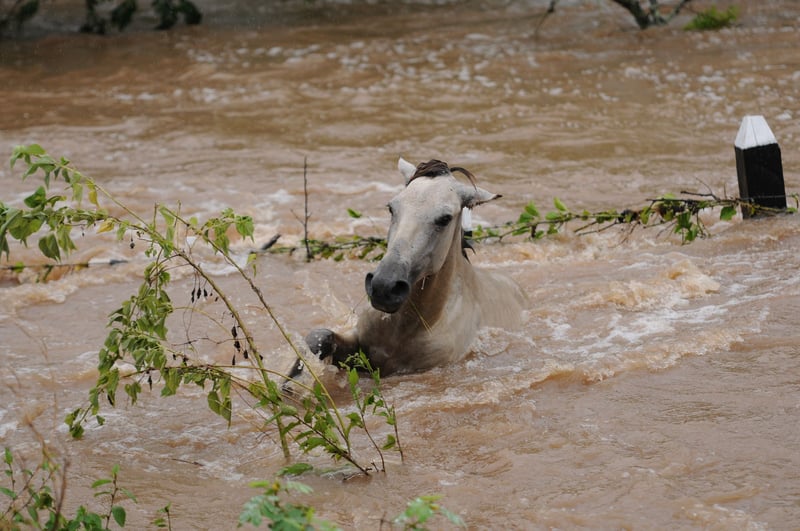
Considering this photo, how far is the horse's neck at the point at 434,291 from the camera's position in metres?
5.30

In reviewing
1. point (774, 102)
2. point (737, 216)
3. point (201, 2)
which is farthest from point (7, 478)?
point (201, 2)

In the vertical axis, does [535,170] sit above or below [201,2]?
below

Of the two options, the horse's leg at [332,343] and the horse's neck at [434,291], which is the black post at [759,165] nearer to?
the horse's neck at [434,291]

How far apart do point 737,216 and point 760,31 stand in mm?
7987

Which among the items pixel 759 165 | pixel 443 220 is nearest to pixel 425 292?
pixel 443 220

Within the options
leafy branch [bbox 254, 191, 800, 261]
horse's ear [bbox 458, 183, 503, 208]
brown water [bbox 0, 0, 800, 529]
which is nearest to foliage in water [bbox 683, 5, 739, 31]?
brown water [bbox 0, 0, 800, 529]

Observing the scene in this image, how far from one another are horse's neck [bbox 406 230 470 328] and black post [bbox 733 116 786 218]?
2827mm

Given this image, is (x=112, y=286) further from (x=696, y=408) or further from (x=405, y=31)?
(x=405, y=31)

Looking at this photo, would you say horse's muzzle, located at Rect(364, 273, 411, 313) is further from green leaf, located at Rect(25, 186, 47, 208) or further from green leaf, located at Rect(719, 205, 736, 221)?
green leaf, located at Rect(719, 205, 736, 221)

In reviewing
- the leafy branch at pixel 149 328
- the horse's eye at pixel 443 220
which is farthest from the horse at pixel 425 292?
the leafy branch at pixel 149 328

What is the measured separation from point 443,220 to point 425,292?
464 millimetres

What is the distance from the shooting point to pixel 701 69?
1338cm

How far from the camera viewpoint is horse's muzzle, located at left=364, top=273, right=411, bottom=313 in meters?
4.60

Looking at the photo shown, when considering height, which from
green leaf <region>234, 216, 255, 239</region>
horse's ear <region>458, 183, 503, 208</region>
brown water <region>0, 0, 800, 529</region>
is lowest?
brown water <region>0, 0, 800, 529</region>
